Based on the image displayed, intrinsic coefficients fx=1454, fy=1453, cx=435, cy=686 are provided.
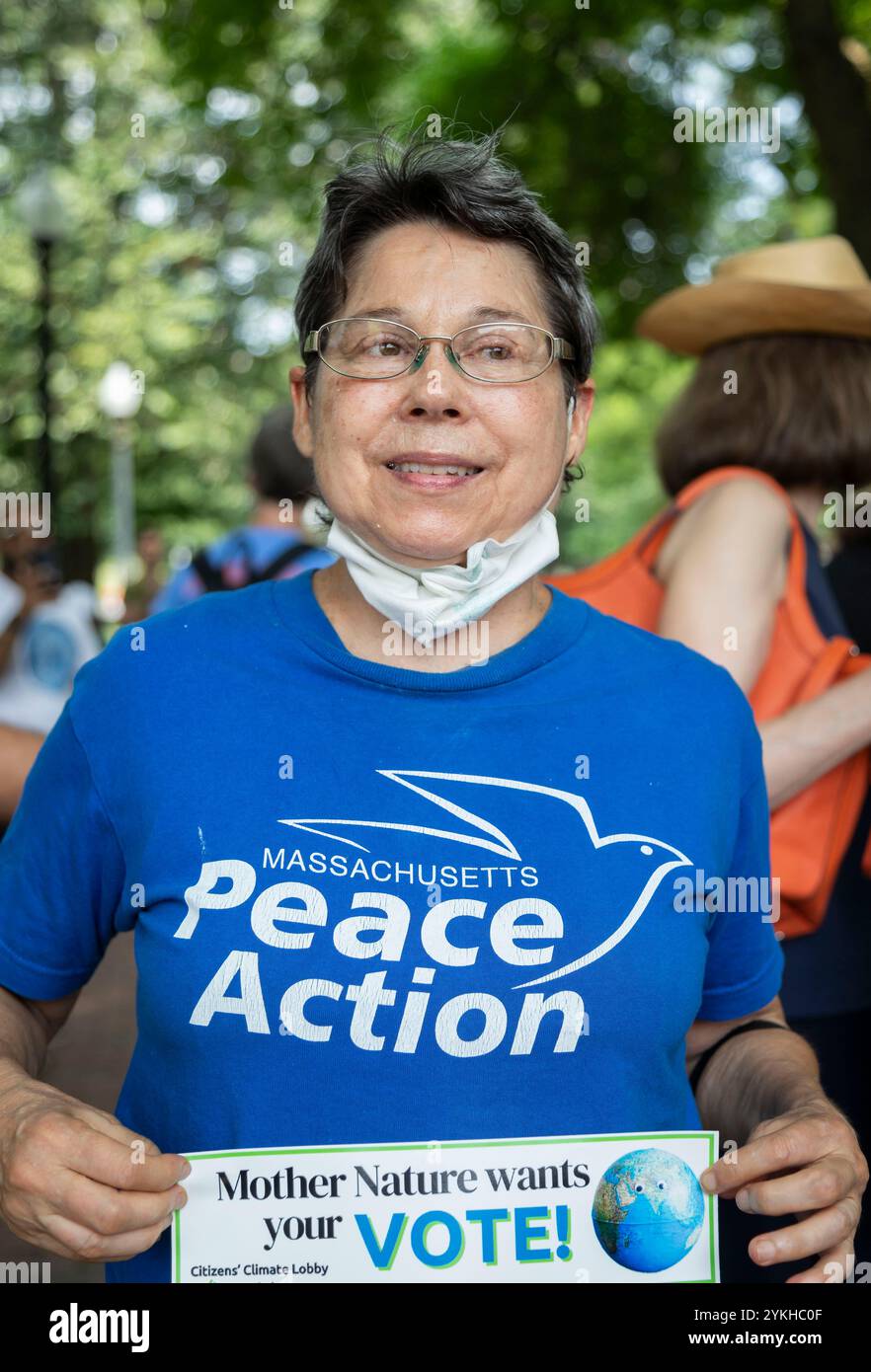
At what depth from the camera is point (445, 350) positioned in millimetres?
1980

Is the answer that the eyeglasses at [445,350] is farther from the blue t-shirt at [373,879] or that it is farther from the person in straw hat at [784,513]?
the person in straw hat at [784,513]

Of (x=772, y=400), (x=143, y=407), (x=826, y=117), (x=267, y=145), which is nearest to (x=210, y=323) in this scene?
(x=143, y=407)

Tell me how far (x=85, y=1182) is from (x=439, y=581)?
89 centimetres

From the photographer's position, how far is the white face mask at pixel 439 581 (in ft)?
6.62

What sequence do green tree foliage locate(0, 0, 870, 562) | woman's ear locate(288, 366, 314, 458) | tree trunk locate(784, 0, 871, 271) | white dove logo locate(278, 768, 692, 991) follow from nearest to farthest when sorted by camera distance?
white dove logo locate(278, 768, 692, 991)
woman's ear locate(288, 366, 314, 458)
tree trunk locate(784, 0, 871, 271)
green tree foliage locate(0, 0, 870, 562)

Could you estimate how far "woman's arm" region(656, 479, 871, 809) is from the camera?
2646 mm

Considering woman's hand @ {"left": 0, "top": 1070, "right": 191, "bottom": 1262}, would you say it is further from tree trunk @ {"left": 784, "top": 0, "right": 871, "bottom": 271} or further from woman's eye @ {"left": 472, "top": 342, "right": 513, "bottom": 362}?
tree trunk @ {"left": 784, "top": 0, "right": 871, "bottom": 271}

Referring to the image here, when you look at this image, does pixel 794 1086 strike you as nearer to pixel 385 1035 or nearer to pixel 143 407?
pixel 385 1035

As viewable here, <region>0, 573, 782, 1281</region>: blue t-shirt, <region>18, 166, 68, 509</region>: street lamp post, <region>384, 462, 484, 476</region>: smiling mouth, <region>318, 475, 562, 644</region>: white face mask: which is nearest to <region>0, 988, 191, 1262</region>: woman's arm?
<region>0, 573, 782, 1281</region>: blue t-shirt

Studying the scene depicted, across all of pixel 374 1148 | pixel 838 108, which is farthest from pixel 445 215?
pixel 838 108

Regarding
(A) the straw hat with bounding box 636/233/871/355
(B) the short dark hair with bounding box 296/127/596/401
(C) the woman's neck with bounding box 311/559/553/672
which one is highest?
(A) the straw hat with bounding box 636/233/871/355

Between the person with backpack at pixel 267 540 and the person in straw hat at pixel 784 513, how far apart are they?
186 cm

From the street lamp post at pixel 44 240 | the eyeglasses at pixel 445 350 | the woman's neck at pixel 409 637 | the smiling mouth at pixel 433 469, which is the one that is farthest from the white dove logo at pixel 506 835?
the street lamp post at pixel 44 240

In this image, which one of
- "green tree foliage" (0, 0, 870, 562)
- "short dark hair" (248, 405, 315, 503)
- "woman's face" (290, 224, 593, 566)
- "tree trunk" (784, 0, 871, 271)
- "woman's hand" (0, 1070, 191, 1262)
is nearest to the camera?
"woman's hand" (0, 1070, 191, 1262)
